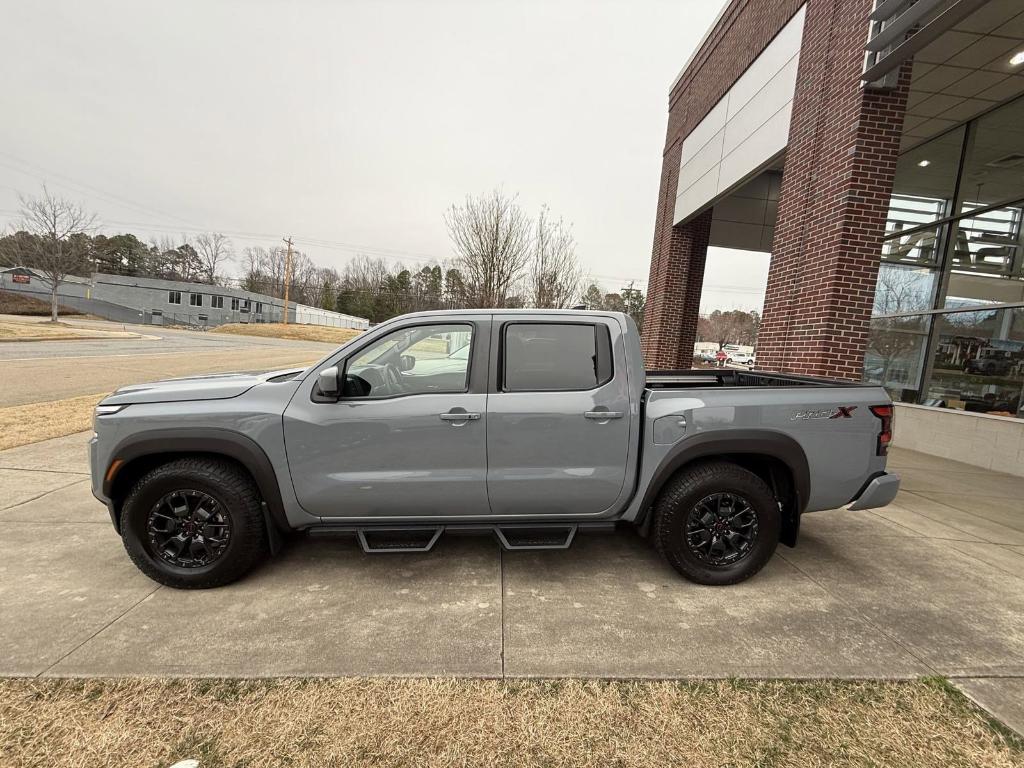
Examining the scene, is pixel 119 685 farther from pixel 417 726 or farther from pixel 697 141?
pixel 697 141

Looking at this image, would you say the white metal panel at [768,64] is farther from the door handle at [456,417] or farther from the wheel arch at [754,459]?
the door handle at [456,417]

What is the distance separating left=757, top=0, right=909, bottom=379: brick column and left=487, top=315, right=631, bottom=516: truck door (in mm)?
4525

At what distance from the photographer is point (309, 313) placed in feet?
267

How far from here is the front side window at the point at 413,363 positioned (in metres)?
3.05

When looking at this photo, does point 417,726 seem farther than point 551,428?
No

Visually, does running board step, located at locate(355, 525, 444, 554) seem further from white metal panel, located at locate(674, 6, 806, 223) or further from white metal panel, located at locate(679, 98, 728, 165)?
white metal panel, located at locate(679, 98, 728, 165)

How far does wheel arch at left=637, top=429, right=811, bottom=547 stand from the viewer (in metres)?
3.05

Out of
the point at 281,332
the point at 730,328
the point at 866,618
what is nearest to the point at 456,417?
the point at 866,618

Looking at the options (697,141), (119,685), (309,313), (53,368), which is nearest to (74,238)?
(309,313)

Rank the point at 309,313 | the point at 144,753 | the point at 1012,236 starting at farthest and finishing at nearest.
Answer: the point at 309,313
the point at 1012,236
the point at 144,753

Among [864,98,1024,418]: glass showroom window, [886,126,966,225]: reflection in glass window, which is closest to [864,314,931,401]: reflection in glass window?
[864,98,1024,418]: glass showroom window

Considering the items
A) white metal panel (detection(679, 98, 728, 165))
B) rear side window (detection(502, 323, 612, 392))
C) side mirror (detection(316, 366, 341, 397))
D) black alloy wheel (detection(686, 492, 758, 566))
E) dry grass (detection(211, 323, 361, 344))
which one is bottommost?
dry grass (detection(211, 323, 361, 344))

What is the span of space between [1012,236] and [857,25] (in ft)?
16.1

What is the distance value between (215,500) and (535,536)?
201cm
